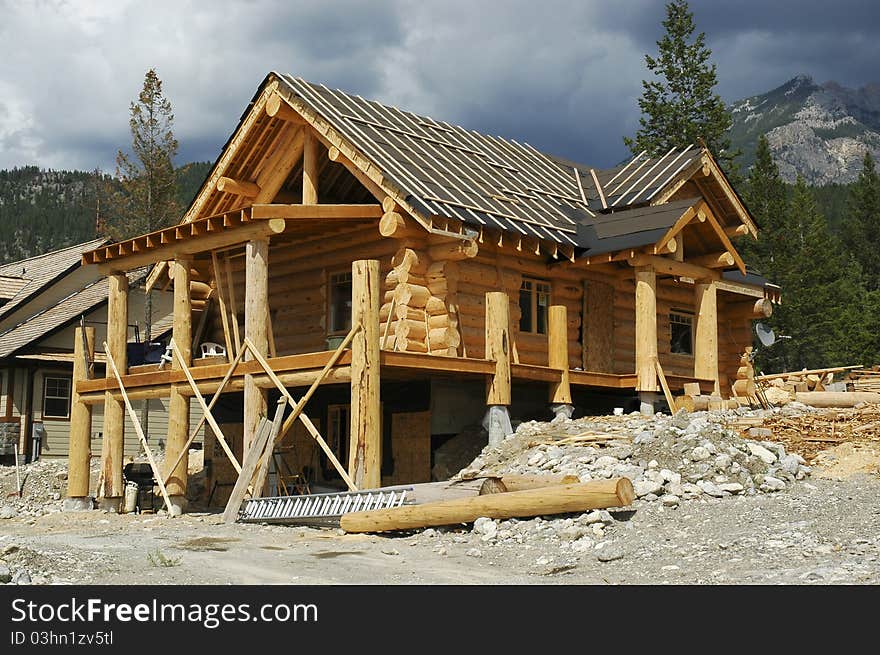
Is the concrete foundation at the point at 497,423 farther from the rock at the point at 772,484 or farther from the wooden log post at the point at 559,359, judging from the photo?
the rock at the point at 772,484

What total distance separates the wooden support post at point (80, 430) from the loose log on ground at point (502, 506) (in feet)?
36.3

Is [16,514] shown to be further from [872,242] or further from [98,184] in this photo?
[872,242]

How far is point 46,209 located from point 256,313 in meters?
114

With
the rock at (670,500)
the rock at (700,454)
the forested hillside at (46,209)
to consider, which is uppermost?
the forested hillside at (46,209)

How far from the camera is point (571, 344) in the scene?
84.0ft

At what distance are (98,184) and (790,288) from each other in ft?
102

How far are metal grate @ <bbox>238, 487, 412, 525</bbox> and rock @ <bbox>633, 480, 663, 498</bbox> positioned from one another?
11.1ft

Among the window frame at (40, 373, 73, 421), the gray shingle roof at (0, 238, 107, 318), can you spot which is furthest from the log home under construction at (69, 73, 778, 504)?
the gray shingle roof at (0, 238, 107, 318)

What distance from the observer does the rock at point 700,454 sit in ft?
54.0

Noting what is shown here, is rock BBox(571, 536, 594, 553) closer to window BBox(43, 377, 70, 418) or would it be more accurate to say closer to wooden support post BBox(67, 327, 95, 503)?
wooden support post BBox(67, 327, 95, 503)

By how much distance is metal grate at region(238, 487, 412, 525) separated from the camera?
16.9 metres

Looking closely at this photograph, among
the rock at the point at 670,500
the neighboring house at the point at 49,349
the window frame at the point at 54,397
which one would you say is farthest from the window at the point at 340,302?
the window frame at the point at 54,397

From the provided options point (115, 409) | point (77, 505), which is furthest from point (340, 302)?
point (77, 505)

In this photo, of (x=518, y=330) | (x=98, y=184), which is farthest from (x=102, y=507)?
(x=98, y=184)
